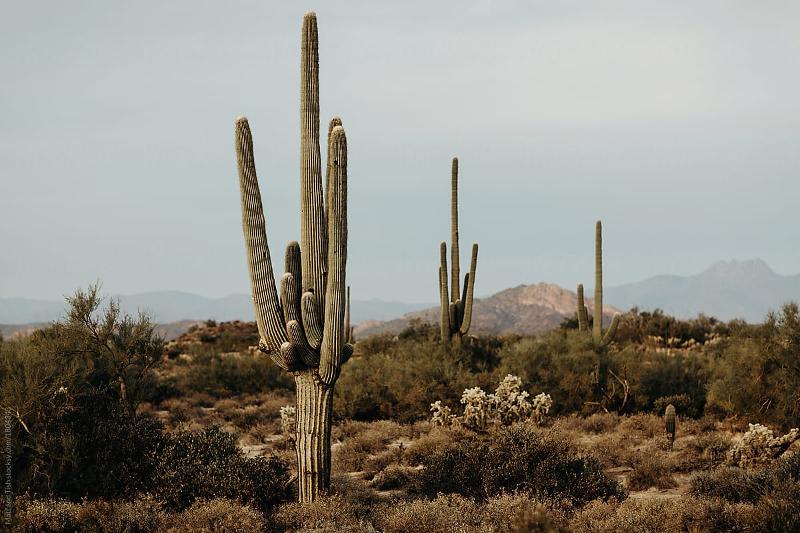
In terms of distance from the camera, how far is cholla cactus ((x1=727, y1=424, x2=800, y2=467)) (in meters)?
11.4

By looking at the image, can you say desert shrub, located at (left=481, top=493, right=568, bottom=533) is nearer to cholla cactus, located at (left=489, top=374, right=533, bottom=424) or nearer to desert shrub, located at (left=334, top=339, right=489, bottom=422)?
cholla cactus, located at (left=489, top=374, right=533, bottom=424)

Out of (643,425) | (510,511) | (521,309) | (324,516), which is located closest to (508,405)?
(643,425)

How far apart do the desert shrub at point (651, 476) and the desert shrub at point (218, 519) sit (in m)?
5.31

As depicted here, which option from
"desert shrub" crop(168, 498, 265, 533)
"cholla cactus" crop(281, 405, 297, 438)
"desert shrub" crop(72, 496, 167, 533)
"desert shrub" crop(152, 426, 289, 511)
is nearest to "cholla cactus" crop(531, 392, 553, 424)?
"cholla cactus" crop(281, 405, 297, 438)

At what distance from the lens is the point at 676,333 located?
31.3m

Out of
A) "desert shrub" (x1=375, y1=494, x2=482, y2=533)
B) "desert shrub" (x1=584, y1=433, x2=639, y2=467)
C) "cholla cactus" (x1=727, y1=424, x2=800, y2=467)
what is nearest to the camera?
"desert shrub" (x1=375, y1=494, x2=482, y2=533)

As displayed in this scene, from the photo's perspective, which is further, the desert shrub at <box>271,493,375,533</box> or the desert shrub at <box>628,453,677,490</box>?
the desert shrub at <box>628,453,677,490</box>

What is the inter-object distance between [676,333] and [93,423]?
25831 millimetres

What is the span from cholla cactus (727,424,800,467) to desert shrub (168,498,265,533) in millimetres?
7158

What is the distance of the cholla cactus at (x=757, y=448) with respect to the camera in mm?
11383

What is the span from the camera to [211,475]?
31.8 ft

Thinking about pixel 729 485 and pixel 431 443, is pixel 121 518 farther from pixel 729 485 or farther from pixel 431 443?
pixel 729 485

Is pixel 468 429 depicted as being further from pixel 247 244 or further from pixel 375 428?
pixel 247 244

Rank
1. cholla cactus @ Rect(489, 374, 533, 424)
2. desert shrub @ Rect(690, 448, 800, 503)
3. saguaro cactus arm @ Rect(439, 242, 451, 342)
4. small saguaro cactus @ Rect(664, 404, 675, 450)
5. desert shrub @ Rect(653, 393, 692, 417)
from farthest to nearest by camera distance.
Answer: saguaro cactus arm @ Rect(439, 242, 451, 342) < desert shrub @ Rect(653, 393, 692, 417) < cholla cactus @ Rect(489, 374, 533, 424) < small saguaro cactus @ Rect(664, 404, 675, 450) < desert shrub @ Rect(690, 448, 800, 503)
